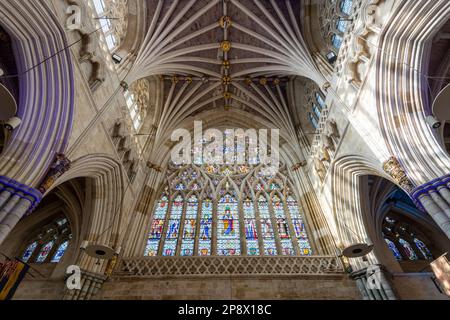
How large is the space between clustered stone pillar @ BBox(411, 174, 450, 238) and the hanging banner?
949 centimetres

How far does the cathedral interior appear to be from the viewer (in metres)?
6.43

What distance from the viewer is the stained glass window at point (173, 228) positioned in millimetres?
10655

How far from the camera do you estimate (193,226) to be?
11617 mm

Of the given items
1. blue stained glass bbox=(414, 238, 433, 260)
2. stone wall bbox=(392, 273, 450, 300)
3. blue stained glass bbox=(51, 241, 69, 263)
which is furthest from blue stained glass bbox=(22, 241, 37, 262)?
blue stained glass bbox=(414, 238, 433, 260)

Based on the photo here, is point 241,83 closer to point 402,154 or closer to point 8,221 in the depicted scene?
point 402,154

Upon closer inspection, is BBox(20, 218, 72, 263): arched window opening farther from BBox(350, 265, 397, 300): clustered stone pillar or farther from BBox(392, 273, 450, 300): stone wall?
BBox(392, 273, 450, 300): stone wall

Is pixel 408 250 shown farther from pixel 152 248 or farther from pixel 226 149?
pixel 152 248

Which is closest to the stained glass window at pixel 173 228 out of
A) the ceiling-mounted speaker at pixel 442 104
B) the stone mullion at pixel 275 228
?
the stone mullion at pixel 275 228

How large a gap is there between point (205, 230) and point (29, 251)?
7.72 metres
